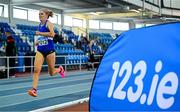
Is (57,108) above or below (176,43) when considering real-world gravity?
below

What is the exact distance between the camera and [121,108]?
2.11 m

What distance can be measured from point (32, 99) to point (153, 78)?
533cm

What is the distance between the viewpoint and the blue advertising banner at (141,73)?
6.20 feet

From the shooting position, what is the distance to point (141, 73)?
203cm

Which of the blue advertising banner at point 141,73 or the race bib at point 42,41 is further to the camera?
the race bib at point 42,41

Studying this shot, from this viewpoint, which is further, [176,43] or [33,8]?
[33,8]

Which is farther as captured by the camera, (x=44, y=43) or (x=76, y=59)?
(x=76, y=59)

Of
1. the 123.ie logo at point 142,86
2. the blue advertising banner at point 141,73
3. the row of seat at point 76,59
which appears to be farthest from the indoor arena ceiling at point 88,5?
the 123.ie logo at point 142,86

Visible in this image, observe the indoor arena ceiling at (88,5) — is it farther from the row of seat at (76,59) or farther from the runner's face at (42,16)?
the runner's face at (42,16)

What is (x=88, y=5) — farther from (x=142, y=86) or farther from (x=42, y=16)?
(x=142, y=86)

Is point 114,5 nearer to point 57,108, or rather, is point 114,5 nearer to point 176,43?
point 57,108

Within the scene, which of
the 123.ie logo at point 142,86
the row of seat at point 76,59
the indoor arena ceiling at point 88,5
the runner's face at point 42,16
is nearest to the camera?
the 123.ie logo at point 142,86

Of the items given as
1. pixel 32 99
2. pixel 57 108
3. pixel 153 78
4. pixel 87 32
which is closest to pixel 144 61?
pixel 153 78

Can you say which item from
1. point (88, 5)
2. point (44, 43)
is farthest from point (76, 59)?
point (44, 43)
